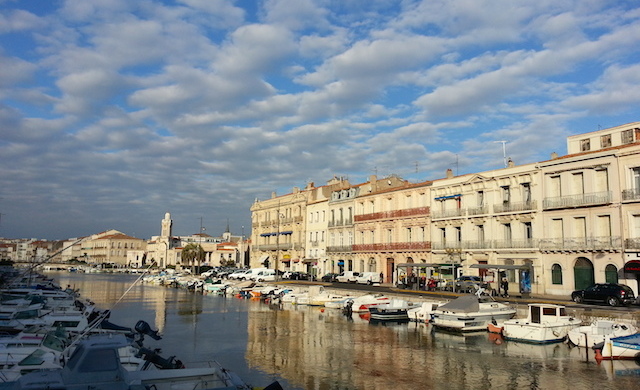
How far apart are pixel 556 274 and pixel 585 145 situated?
1441 cm

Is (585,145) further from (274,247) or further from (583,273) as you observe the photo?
(274,247)

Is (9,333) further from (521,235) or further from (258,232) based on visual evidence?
(258,232)

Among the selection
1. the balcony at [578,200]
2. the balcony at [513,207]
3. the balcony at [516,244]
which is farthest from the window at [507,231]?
the balcony at [578,200]

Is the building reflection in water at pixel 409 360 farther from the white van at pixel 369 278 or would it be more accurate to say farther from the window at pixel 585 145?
the window at pixel 585 145

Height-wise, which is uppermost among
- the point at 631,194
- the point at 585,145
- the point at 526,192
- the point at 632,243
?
the point at 585,145

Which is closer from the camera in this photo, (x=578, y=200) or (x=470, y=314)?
(x=470, y=314)

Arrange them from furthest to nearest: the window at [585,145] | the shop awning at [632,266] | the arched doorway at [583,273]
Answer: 1. the window at [585,145]
2. the arched doorway at [583,273]
3. the shop awning at [632,266]

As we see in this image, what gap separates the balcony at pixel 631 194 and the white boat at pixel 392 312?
18679 millimetres

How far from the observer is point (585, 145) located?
47562 millimetres

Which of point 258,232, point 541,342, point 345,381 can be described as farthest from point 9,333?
point 258,232

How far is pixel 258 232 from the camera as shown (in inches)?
3556

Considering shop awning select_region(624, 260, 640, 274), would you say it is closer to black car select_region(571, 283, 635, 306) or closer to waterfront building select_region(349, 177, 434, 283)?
black car select_region(571, 283, 635, 306)

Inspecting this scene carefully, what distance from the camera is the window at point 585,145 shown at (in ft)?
155

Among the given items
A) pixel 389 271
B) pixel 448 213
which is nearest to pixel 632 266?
pixel 448 213
